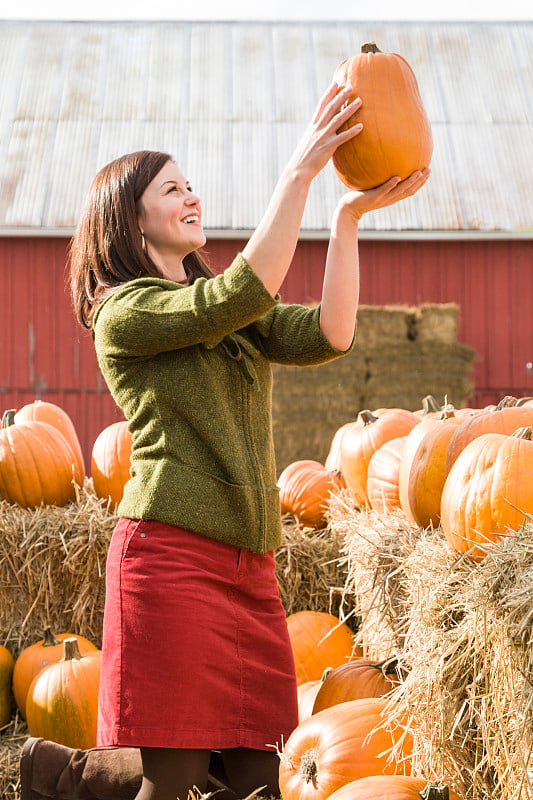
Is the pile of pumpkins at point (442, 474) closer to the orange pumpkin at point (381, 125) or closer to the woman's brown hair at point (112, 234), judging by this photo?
the orange pumpkin at point (381, 125)

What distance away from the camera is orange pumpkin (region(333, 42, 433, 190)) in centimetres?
208

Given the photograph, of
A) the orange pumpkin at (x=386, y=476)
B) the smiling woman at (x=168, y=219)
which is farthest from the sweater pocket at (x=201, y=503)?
the orange pumpkin at (x=386, y=476)

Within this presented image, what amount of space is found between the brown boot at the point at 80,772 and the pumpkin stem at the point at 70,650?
650 mm

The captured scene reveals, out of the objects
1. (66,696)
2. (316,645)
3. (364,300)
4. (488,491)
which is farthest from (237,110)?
(488,491)

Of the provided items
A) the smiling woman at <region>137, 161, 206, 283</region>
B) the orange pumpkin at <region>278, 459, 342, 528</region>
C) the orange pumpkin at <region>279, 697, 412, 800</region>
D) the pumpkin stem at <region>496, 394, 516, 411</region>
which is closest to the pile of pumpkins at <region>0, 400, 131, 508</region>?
the orange pumpkin at <region>278, 459, 342, 528</region>

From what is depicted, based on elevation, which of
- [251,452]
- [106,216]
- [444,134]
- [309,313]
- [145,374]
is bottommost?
[251,452]

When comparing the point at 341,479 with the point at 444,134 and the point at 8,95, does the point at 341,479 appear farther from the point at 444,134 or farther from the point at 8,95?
the point at 8,95

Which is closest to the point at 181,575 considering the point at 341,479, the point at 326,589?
the point at 326,589

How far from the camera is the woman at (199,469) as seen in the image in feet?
6.55

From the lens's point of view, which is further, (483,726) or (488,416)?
(488,416)

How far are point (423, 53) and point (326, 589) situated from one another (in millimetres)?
11476

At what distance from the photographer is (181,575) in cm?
206

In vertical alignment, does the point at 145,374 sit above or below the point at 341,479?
above

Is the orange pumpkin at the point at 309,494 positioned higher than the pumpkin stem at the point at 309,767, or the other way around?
the orange pumpkin at the point at 309,494
